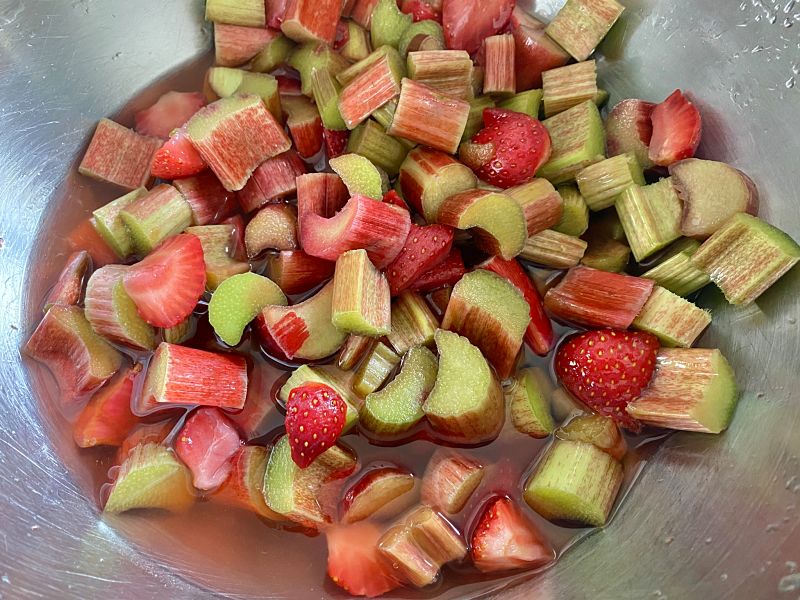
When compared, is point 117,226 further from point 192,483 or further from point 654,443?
point 654,443

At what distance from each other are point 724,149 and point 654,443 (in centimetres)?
75

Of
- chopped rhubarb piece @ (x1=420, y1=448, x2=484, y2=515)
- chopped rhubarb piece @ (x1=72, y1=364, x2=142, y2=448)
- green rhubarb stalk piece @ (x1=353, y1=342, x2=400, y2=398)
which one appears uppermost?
green rhubarb stalk piece @ (x1=353, y1=342, x2=400, y2=398)

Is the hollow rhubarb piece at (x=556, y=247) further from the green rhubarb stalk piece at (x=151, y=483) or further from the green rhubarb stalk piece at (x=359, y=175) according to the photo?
the green rhubarb stalk piece at (x=151, y=483)

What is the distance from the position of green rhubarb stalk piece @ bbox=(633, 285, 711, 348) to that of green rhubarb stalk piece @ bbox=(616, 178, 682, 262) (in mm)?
139

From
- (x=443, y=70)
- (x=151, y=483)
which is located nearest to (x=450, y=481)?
(x=151, y=483)

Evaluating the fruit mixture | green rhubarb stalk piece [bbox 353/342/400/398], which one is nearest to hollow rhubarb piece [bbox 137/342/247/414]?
the fruit mixture

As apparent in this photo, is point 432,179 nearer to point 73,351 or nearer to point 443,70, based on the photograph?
point 443,70

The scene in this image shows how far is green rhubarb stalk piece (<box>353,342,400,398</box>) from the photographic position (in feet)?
5.37

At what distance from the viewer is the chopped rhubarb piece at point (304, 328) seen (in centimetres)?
161

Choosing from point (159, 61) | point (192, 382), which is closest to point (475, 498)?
point (192, 382)

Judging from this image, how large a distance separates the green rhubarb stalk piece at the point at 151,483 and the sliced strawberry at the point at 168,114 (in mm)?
875

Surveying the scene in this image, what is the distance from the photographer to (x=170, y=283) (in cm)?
159

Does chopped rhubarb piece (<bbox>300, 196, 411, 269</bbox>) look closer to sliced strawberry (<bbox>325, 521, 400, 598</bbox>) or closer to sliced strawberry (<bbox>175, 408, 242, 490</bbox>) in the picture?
sliced strawberry (<bbox>175, 408, 242, 490</bbox>)

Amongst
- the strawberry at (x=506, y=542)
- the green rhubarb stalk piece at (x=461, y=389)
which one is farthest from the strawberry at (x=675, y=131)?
the strawberry at (x=506, y=542)
